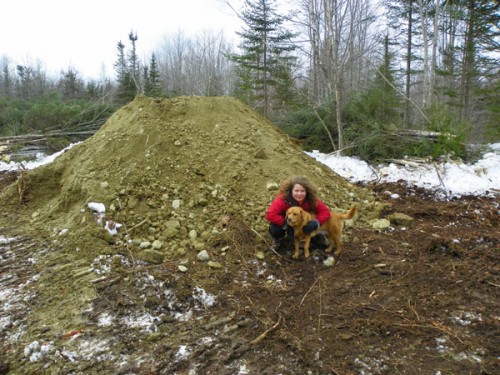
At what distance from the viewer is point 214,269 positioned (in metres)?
3.38

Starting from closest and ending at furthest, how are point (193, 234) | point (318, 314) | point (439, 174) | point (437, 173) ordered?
1. point (318, 314)
2. point (193, 234)
3. point (437, 173)
4. point (439, 174)

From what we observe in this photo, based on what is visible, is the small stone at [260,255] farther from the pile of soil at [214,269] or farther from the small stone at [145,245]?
the small stone at [145,245]

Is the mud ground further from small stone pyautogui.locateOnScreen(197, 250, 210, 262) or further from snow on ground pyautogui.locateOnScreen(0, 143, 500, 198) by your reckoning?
snow on ground pyautogui.locateOnScreen(0, 143, 500, 198)

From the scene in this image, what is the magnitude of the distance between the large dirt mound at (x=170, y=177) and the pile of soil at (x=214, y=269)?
0.02m

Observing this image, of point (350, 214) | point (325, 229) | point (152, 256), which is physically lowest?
point (152, 256)

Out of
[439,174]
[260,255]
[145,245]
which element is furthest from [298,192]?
[439,174]

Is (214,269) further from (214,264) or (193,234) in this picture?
(193,234)

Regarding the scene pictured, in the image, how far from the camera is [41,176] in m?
5.19

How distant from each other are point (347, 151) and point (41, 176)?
734cm

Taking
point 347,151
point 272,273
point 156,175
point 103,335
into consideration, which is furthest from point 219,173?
point 347,151

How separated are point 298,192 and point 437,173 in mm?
4265

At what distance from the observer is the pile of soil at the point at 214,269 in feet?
7.50

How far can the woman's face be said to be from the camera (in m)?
3.47

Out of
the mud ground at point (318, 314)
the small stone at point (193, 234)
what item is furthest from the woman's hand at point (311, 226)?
the small stone at point (193, 234)
